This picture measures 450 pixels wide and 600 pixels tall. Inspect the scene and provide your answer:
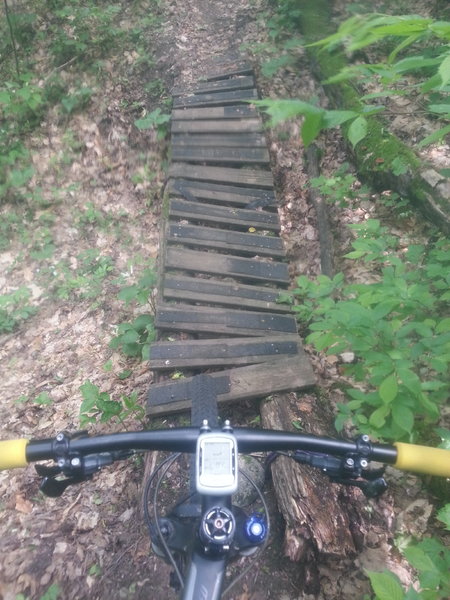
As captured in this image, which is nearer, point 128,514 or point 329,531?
point 329,531

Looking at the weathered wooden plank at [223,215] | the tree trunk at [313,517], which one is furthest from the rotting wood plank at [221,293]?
the tree trunk at [313,517]

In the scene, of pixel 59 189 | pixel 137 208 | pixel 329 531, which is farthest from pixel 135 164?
pixel 329 531

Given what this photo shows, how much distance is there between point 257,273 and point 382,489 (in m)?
3.36

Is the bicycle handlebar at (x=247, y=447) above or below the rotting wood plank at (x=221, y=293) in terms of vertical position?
above

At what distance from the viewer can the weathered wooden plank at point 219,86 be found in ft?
23.5

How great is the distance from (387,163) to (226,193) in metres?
2.04

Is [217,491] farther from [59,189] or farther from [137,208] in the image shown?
[59,189]

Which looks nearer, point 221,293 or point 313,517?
point 313,517

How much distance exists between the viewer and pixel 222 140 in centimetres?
637

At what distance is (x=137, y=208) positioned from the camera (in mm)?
6812

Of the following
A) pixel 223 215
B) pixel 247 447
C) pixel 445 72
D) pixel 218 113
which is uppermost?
pixel 445 72

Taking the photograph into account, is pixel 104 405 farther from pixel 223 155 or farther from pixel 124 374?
pixel 223 155

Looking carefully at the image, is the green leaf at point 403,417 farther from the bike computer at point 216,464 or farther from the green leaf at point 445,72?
the green leaf at point 445,72

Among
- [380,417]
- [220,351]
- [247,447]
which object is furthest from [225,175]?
[247,447]
